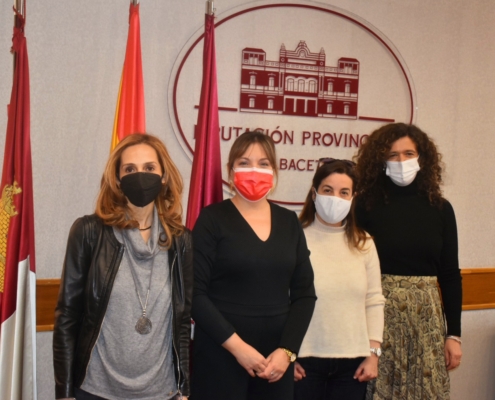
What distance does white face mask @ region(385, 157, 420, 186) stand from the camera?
2465 mm

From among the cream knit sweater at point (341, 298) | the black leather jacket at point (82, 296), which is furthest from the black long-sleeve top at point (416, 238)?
the black leather jacket at point (82, 296)

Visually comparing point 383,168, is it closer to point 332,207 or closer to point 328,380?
point 332,207

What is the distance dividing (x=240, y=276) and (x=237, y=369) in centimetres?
33

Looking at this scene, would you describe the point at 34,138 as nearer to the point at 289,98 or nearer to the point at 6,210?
the point at 6,210

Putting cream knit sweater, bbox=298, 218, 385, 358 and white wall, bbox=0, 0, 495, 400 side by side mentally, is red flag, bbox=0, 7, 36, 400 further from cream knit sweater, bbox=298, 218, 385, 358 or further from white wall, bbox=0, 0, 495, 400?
cream knit sweater, bbox=298, 218, 385, 358

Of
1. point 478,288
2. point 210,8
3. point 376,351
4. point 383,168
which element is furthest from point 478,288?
point 210,8

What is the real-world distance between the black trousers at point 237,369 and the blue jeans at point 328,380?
0.52ft

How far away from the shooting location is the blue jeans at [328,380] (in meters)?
2.17

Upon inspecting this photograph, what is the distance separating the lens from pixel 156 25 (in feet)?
9.46

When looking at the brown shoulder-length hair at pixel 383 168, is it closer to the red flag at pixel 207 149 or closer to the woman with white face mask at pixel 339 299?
the woman with white face mask at pixel 339 299

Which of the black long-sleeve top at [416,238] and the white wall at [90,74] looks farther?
the white wall at [90,74]

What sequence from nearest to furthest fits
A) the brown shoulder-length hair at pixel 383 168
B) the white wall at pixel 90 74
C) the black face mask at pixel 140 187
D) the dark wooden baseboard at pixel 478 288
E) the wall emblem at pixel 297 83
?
the black face mask at pixel 140 187 → the brown shoulder-length hair at pixel 383 168 → the white wall at pixel 90 74 → the wall emblem at pixel 297 83 → the dark wooden baseboard at pixel 478 288

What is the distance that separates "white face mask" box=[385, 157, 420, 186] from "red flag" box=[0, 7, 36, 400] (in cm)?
155

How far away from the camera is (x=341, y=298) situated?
7.23 feet
